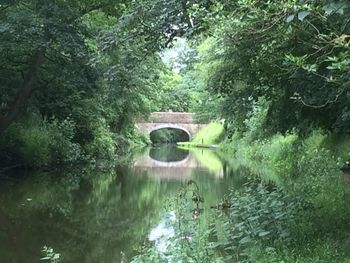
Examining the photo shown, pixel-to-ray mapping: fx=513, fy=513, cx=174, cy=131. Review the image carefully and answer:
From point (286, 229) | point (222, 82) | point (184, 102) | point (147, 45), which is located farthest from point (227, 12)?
point (184, 102)

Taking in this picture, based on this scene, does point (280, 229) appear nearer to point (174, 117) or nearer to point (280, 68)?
point (280, 68)

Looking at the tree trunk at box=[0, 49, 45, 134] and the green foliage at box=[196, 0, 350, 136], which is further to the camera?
the tree trunk at box=[0, 49, 45, 134]

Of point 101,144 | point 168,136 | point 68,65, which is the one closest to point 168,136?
point 168,136

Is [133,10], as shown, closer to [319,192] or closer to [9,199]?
[319,192]

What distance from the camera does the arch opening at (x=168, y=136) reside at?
64938 millimetres

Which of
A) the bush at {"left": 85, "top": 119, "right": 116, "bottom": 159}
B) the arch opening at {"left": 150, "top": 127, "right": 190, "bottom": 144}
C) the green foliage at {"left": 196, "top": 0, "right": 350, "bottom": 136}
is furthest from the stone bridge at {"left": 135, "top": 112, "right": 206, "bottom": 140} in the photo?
the green foliage at {"left": 196, "top": 0, "right": 350, "bottom": 136}

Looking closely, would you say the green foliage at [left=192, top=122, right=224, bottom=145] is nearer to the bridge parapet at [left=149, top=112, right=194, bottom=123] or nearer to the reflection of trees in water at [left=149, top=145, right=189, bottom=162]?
the bridge parapet at [left=149, top=112, right=194, bottom=123]

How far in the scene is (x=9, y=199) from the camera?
13.1 meters

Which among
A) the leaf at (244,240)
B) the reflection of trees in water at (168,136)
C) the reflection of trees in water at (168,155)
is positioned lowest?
the reflection of trees in water at (168,136)

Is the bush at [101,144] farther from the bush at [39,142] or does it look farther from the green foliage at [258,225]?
the green foliage at [258,225]

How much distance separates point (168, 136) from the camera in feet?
222

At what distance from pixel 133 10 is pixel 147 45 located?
0.50m

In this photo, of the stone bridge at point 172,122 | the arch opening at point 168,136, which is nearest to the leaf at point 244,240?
the stone bridge at point 172,122

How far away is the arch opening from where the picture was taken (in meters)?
64.9
